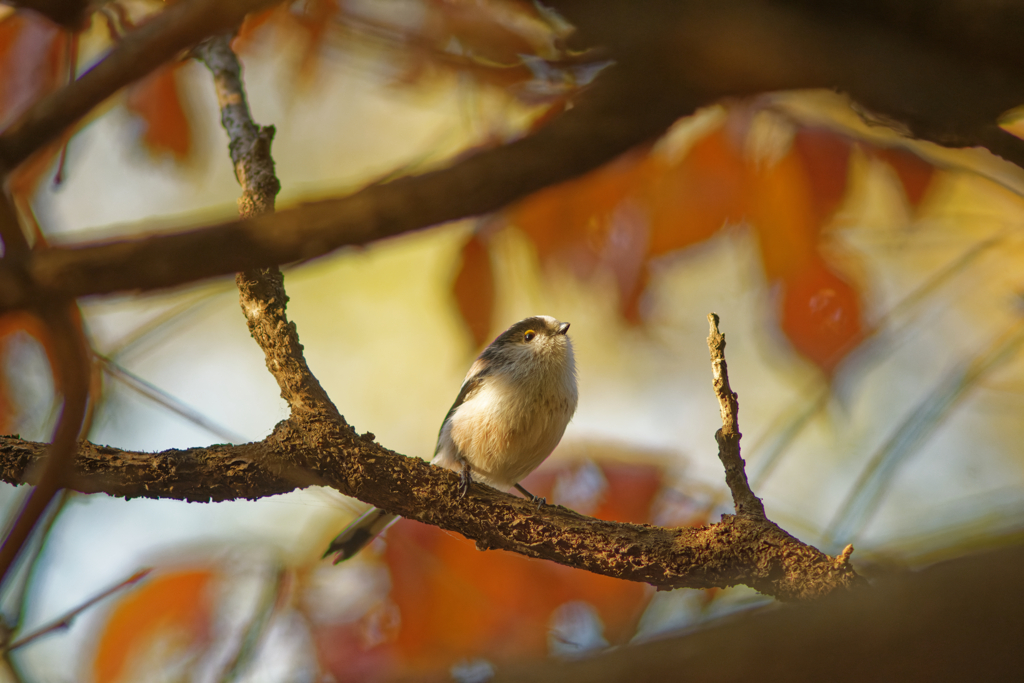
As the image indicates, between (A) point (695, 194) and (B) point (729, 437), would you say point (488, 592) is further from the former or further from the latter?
(A) point (695, 194)

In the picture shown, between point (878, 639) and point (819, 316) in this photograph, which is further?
point (819, 316)

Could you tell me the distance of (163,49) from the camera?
1092 mm

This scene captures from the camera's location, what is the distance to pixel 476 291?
342 centimetres

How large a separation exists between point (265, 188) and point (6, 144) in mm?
1624

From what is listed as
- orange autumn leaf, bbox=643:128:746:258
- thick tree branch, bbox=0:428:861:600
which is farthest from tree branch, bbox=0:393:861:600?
orange autumn leaf, bbox=643:128:746:258

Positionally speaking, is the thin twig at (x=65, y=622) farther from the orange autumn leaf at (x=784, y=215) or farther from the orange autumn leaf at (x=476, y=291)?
the orange autumn leaf at (x=784, y=215)

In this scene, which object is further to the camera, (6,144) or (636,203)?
(636,203)

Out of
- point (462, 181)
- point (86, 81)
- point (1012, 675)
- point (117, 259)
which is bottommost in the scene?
point (1012, 675)

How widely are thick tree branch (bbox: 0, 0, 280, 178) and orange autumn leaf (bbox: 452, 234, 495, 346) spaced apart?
228 centimetres

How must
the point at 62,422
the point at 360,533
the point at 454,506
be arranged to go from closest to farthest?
the point at 62,422
the point at 454,506
the point at 360,533

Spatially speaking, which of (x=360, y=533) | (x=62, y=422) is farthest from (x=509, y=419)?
(x=62, y=422)

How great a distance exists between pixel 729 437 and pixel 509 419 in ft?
4.75

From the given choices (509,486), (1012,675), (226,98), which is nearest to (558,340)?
(509,486)

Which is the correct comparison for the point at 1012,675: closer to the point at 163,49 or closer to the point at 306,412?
the point at 163,49
